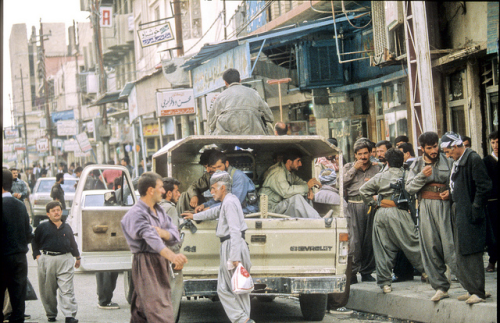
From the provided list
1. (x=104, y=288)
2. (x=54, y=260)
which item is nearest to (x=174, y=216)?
(x=54, y=260)

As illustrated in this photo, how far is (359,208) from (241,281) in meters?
3.25

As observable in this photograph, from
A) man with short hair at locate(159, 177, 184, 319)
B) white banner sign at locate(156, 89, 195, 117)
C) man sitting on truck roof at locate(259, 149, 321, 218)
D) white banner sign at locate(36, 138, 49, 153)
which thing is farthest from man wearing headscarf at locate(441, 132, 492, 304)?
white banner sign at locate(36, 138, 49, 153)

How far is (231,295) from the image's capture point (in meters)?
7.22

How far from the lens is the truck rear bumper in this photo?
759cm

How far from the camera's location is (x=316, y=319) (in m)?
8.41

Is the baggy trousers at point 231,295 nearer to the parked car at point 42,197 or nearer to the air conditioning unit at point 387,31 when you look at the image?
the air conditioning unit at point 387,31

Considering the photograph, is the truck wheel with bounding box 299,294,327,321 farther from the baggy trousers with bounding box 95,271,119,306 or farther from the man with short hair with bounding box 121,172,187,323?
the baggy trousers with bounding box 95,271,119,306

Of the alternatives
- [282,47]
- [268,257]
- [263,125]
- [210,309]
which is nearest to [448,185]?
[268,257]

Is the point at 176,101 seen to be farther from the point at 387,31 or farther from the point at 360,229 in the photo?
the point at 360,229

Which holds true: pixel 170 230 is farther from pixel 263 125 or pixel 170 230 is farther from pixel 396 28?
pixel 396 28

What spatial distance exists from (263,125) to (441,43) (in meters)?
5.17

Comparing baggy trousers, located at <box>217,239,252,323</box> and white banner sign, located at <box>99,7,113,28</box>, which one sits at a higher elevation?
white banner sign, located at <box>99,7,113,28</box>

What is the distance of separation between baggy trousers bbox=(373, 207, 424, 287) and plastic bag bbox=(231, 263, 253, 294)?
239cm

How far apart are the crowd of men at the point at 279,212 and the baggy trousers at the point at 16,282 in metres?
0.01
